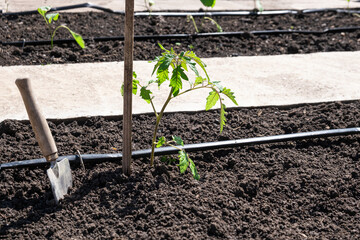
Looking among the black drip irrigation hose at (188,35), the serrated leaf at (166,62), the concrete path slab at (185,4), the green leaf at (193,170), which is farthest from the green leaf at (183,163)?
the concrete path slab at (185,4)

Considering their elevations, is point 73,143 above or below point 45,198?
above

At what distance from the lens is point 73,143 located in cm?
265

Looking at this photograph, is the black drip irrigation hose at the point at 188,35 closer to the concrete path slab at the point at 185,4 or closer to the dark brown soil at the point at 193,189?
the concrete path slab at the point at 185,4

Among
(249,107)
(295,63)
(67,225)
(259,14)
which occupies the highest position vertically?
(259,14)

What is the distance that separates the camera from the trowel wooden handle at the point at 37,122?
2.08 m

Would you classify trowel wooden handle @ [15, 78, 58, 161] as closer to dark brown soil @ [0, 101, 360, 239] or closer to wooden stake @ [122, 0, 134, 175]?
dark brown soil @ [0, 101, 360, 239]

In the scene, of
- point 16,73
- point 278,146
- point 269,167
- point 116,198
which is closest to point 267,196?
point 269,167

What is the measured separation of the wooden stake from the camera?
6.64 ft

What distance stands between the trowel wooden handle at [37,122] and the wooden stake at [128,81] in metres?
0.35

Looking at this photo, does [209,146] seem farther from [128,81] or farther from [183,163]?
[128,81]

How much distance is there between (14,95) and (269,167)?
1.77 meters

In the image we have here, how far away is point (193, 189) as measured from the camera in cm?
235

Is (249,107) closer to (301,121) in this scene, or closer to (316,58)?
(301,121)

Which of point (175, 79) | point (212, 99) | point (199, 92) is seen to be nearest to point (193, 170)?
point (212, 99)
